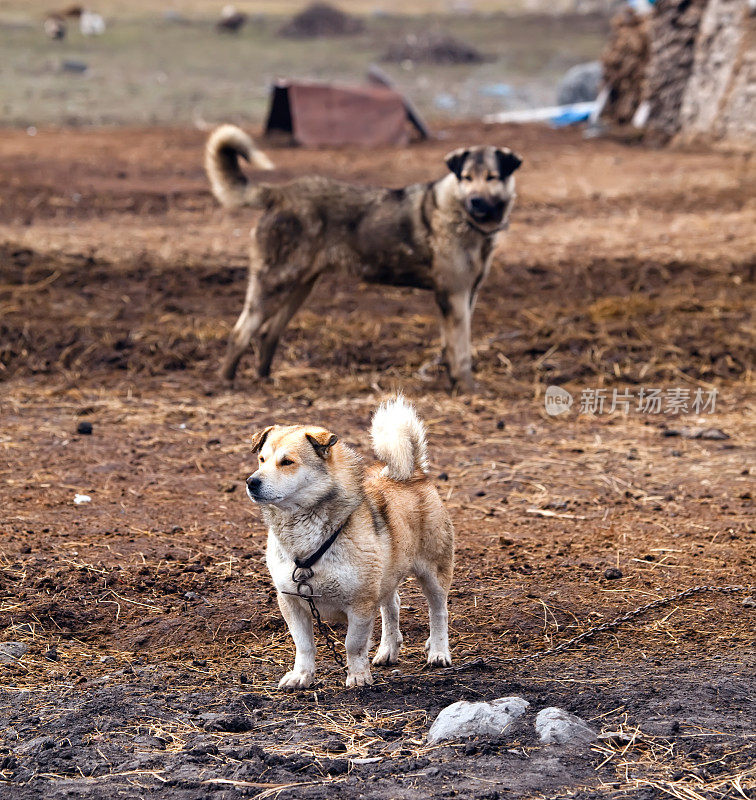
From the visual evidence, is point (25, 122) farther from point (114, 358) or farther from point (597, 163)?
point (114, 358)

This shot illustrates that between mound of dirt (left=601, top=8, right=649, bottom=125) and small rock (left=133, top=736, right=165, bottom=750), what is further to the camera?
mound of dirt (left=601, top=8, right=649, bottom=125)

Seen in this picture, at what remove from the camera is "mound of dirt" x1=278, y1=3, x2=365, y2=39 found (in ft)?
124

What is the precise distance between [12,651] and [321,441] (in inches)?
68.3

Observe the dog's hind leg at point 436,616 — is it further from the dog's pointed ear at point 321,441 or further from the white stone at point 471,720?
the dog's pointed ear at point 321,441

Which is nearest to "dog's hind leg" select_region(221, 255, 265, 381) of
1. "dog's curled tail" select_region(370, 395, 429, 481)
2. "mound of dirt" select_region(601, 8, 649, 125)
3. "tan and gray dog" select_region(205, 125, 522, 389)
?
"tan and gray dog" select_region(205, 125, 522, 389)

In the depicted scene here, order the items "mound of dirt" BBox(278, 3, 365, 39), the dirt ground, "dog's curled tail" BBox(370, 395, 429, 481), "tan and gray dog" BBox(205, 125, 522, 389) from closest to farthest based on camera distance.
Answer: the dirt ground → "dog's curled tail" BBox(370, 395, 429, 481) → "tan and gray dog" BBox(205, 125, 522, 389) → "mound of dirt" BBox(278, 3, 365, 39)

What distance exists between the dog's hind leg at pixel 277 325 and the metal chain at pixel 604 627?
443 centimetres

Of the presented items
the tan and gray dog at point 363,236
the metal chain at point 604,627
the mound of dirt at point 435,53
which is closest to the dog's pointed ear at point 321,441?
the metal chain at point 604,627

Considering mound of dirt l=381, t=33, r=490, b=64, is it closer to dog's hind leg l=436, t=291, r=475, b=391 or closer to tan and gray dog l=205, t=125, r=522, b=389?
tan and gray dog l=205, t=125, r=522, b=389

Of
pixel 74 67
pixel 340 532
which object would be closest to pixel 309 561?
pixel 340 532

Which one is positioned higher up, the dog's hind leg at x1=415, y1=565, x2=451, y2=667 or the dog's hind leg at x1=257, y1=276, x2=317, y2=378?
the dog's hind leg at x1=257, y1=276, x2=317, y2=378

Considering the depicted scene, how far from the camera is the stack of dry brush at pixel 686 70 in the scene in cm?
1898

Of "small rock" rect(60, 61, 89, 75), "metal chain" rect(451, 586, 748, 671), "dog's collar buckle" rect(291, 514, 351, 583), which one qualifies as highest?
"small rock" rect(60, 61, 89, 75)

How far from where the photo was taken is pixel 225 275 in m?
12.0
